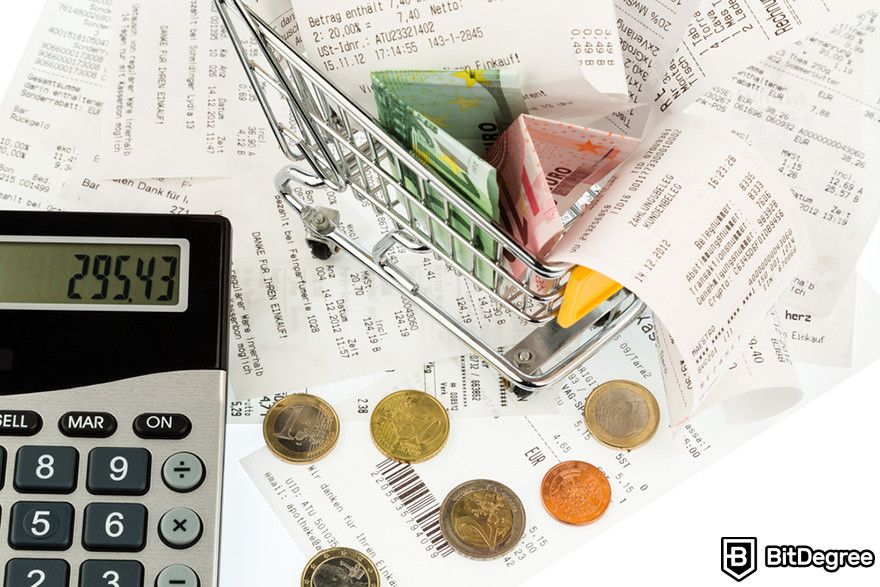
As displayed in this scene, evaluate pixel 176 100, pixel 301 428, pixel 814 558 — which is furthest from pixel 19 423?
pixel 814 558

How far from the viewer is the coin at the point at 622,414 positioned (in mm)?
644

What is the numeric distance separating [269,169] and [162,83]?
10 centimetres

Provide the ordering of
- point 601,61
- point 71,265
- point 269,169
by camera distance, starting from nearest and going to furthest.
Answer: point 601,61, point 71,265, point 269,169

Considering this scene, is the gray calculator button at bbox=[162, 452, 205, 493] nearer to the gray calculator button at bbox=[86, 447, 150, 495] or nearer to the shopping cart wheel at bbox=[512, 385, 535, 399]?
the gray calculator button at bbox=[86, 447, 150, 495]

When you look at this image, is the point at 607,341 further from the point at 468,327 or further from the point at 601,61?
the point at 601,61

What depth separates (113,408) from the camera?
0.57 m

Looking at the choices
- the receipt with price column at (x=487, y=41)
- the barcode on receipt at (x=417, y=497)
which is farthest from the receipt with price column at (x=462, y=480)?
the receipt with price column at (x=487, y=41)

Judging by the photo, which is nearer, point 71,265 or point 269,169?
point 71,265

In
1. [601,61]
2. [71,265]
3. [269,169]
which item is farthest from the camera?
[269,169]

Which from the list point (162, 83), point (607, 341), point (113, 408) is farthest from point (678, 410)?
point (162, 83)

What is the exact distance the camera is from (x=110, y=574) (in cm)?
54

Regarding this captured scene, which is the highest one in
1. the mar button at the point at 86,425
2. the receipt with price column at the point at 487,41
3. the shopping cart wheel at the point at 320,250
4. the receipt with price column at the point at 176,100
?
the receipt with price column at the point at 487,41

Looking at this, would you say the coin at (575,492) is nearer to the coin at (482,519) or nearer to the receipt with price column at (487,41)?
the coin at (482,519)

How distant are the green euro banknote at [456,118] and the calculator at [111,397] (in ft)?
0.50
